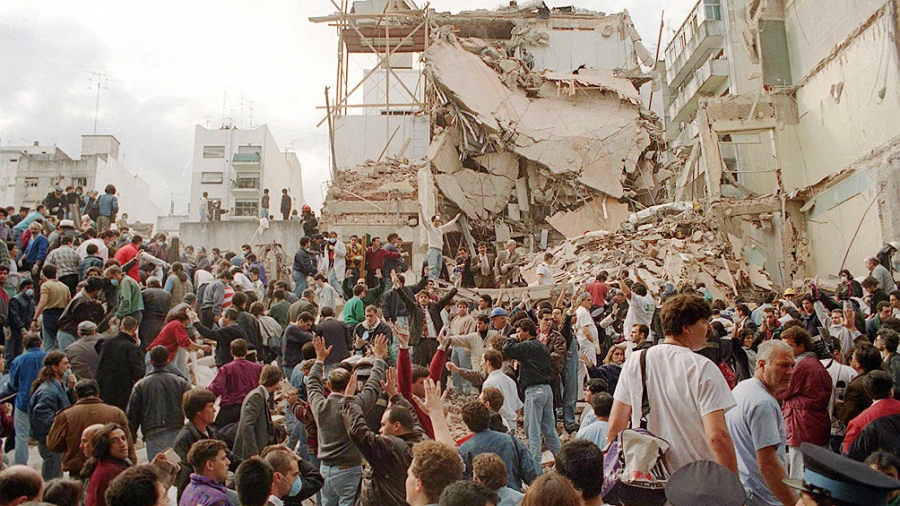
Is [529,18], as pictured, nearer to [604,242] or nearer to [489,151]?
[489,151]

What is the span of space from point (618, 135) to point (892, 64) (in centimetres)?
1045

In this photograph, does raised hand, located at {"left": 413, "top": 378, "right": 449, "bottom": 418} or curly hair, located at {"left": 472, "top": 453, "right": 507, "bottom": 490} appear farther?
raised hand, located at {"left": 413, "top": 378, "right": 449, "bottom": 418}

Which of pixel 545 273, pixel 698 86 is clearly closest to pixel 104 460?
pixel 545 273

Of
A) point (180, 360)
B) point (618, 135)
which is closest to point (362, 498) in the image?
point (180, 360)

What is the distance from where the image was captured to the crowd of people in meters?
3.29

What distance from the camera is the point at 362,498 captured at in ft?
14.6

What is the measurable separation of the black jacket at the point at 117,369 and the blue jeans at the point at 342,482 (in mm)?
2578

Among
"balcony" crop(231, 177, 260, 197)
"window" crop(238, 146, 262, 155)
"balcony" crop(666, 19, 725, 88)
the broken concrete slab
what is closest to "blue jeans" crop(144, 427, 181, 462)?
the broken concrete slab

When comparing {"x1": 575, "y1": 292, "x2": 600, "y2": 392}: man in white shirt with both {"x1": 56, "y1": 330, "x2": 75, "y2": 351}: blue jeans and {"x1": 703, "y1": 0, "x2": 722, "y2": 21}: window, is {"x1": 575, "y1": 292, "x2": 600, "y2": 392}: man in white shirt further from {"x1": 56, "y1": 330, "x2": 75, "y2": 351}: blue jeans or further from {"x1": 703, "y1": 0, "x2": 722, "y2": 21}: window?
{"x1": 703, "y1": 0, "x2": 722, "y2": 21}: window

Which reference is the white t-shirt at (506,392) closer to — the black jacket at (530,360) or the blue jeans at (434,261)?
the black jacket at (530,360)

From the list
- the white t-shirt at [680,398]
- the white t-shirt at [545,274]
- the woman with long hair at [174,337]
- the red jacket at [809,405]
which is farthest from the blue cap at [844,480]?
the white t-shirt at [545,274]

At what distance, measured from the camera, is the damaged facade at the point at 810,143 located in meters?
15.2

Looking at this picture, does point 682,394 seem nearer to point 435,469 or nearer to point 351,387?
point 435,469

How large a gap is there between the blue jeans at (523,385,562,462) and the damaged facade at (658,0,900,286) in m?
11.2
